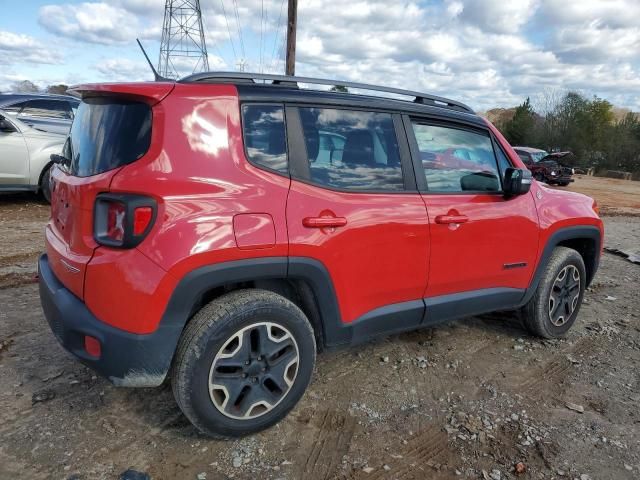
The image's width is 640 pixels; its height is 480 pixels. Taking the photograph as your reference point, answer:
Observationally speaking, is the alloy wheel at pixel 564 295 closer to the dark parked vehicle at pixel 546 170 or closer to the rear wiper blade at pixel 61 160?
the rear wiper blade at pixel 61 160

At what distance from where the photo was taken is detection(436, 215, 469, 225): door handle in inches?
127

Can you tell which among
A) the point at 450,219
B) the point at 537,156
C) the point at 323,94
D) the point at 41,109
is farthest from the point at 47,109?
the point at 537,156

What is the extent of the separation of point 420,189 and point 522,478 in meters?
1.68

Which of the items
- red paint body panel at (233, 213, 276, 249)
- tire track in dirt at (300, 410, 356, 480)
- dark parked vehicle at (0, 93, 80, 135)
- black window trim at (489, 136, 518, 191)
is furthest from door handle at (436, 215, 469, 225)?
dark parked vehicle at (0, 93, 80, 135)

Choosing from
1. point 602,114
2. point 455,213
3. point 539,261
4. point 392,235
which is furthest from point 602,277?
point 602,114

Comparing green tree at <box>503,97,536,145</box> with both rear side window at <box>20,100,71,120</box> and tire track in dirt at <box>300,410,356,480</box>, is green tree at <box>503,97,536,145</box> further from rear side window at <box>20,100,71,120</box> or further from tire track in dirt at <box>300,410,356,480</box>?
tire track in dirt at <box>300,410,356,480</box>

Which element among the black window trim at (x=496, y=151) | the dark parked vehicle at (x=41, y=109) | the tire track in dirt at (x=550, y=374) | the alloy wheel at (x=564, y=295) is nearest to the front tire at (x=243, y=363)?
the tire track in dirt at (x=550, y=374)

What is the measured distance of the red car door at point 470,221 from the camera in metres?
3.27

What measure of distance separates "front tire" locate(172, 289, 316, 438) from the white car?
22.9 ft

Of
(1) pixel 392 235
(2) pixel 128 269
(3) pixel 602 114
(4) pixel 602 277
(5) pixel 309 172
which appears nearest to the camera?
(2) pixel 128 269

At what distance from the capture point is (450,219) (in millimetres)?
3260

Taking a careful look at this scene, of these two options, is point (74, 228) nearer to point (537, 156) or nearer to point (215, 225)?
point (215, 225)

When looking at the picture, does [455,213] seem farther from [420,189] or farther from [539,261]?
[539,261]

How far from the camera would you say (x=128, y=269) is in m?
2.29
